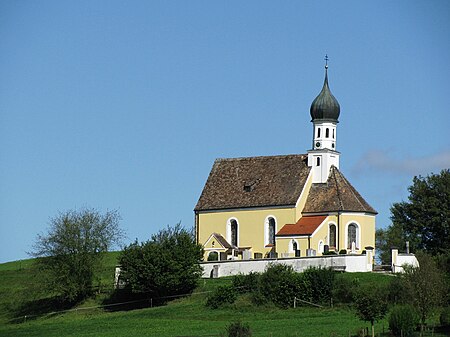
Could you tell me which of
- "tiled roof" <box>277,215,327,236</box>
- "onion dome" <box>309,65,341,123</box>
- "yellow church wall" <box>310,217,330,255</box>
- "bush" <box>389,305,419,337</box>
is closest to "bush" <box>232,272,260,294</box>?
"yellow church wall" <box>310,217,330,255</box>

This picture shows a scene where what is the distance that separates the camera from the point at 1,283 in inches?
3760

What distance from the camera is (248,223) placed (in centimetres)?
9119

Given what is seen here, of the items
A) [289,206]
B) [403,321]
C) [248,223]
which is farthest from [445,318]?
[248,223]

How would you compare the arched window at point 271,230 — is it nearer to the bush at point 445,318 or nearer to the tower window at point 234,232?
the tower window at point 234,232

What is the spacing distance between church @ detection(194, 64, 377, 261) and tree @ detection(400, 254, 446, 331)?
18.7 m

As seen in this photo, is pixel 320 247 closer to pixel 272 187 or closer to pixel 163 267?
pixel 272 187

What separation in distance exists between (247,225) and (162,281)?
13588mm

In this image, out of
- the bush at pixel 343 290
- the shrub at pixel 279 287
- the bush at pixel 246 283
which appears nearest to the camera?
the bush at pixel 343 290

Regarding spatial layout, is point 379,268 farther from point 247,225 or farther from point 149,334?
point 149,334

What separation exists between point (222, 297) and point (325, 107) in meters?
21.3

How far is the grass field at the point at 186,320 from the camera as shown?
64.9 meters

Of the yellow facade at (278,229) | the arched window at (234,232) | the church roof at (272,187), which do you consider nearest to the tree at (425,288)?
the yellow facade at (278,229)

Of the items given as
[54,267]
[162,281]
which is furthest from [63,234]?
[162,281]

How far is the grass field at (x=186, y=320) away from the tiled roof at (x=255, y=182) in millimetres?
9644
